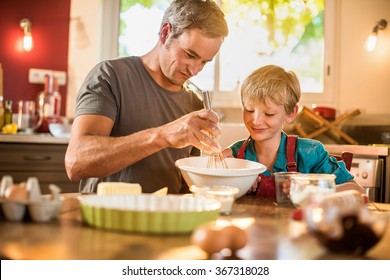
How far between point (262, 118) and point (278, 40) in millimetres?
1817

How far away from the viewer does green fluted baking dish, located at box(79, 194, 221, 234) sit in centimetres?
59

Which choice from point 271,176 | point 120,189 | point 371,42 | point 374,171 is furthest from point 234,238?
point 371,42

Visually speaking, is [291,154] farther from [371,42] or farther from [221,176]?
[371,42]

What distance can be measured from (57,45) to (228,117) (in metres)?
1.19

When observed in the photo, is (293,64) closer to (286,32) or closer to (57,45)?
(286,32)

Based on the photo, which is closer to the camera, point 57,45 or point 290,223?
point 290,223

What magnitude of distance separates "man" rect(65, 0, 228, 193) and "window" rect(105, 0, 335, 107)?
5.24 feet

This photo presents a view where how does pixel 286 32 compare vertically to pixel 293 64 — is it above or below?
above

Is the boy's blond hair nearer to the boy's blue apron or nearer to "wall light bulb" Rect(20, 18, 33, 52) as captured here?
the boy's blue apron

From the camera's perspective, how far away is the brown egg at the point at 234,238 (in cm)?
54

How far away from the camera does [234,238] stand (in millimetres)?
541

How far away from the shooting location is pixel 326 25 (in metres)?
2.98
